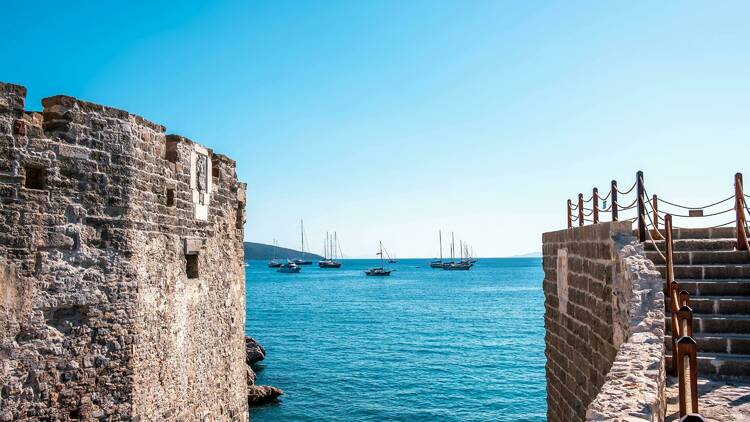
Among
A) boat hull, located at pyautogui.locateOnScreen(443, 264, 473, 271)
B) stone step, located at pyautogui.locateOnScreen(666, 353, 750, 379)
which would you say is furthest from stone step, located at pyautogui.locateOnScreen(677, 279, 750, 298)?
boat hull, located at pyautogui.locateOnScreen(443, 264, 473, 271)

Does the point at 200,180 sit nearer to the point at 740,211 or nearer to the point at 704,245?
the point at 704,245

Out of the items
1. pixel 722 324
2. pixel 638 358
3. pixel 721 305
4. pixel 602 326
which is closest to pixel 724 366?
pixel 722 324

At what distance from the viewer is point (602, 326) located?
7457 millimetres

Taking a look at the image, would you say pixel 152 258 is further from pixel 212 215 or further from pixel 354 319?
pixel 354 319

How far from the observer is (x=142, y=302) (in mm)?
7152

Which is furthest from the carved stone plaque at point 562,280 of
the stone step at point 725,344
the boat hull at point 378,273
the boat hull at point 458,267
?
the boat hull at point 458,267

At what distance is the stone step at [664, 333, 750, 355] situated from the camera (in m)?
6.43

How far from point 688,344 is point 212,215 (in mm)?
7358

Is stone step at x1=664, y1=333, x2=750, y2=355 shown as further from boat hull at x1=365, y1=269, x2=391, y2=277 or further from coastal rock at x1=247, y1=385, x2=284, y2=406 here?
boat hull at x1=365, y1=269, x2=391, y2=277

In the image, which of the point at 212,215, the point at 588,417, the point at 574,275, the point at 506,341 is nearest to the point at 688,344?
the point at 588,417

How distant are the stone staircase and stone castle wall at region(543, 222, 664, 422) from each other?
A: 0.82 meters

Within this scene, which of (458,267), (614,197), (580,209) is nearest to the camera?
(614,197)

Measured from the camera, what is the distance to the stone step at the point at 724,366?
6.09 m

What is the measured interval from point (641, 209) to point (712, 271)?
4.49 ft
